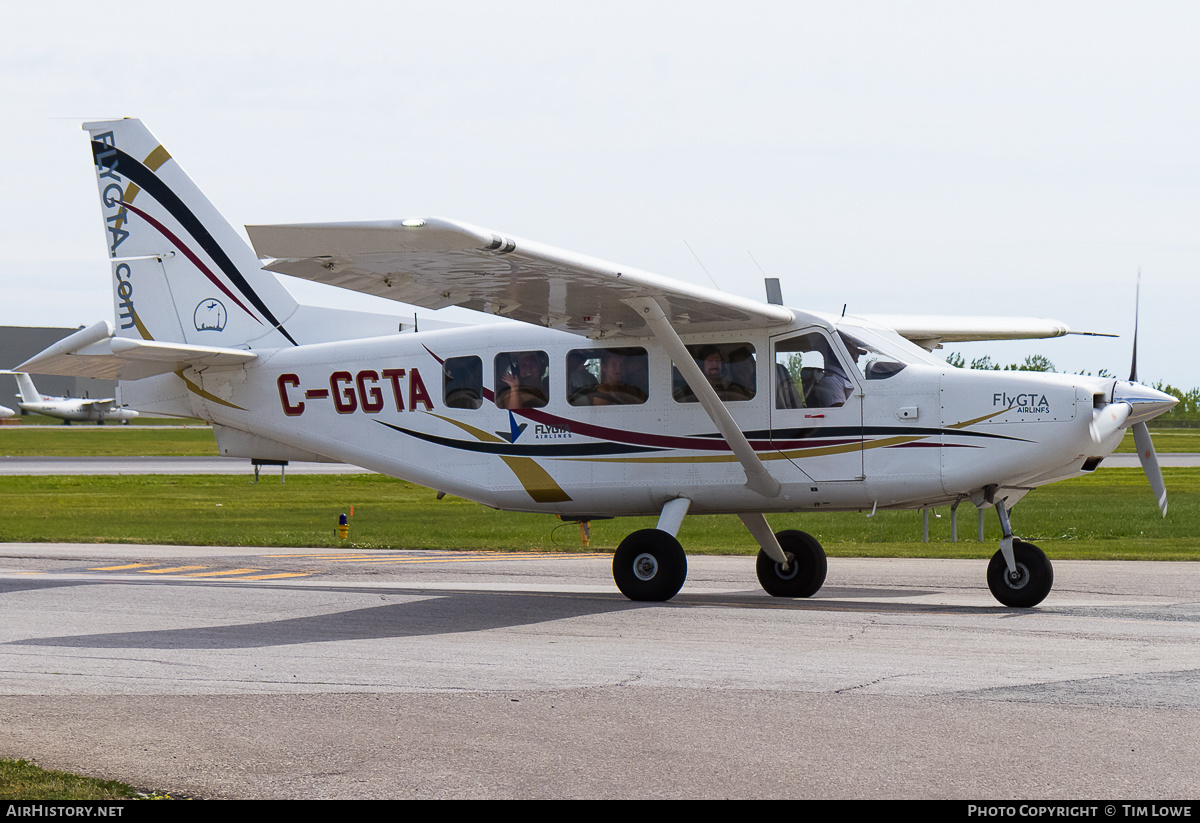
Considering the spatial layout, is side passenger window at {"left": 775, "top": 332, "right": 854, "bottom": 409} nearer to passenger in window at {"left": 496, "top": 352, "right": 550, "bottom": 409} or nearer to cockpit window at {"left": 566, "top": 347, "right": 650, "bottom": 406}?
cockpit window at {"left": 566, "top": 347, "right": 650, "bottom": 406}

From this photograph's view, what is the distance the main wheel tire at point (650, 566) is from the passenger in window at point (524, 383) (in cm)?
197

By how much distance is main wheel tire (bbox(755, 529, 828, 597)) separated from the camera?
13.9 metres

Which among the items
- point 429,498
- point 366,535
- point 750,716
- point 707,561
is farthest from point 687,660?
point 429,498

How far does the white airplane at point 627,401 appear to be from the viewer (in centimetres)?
1185

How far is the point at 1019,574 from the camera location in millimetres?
12242

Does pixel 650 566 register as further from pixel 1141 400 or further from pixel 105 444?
pixel 105 444

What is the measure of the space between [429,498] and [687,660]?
2653cm

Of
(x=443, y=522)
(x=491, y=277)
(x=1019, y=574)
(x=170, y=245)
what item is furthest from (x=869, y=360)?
(x=443, y=522)

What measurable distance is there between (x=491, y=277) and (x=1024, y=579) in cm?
591

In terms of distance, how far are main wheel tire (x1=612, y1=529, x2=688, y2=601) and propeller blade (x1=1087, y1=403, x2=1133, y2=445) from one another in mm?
4114

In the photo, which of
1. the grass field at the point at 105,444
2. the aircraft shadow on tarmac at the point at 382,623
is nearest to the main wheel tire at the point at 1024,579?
the aircraft shadow on tarmac at the point at 382,623

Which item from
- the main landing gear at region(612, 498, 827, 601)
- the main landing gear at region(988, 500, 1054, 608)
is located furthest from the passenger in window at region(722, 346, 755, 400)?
the main landing gear at region(988, 500, 1054, 608)

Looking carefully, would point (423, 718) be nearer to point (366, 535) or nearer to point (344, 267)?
point (344, 267)

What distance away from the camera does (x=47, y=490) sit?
3719 centimetres
